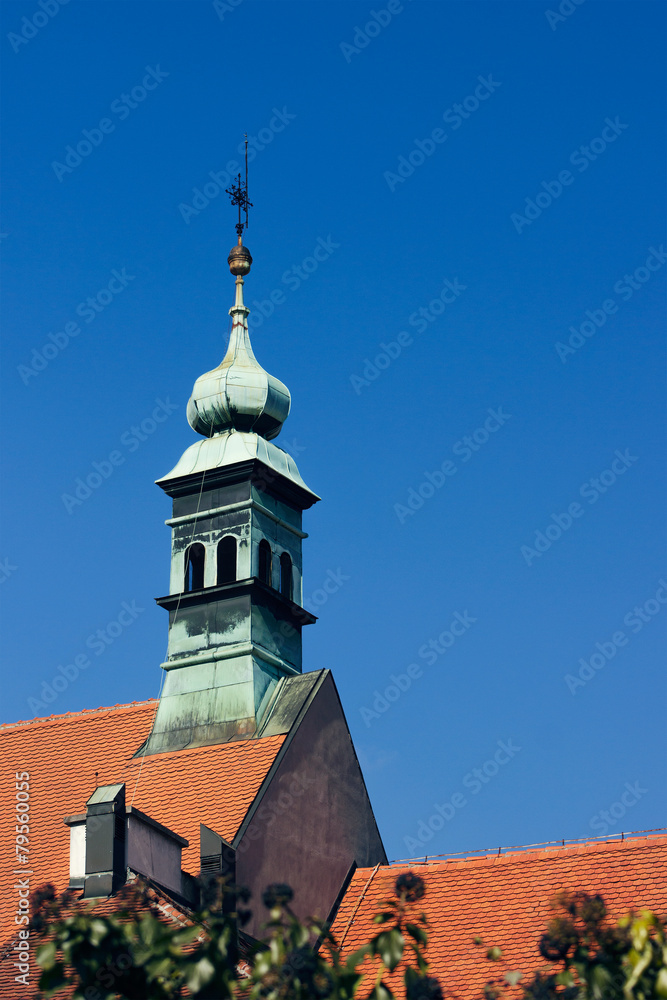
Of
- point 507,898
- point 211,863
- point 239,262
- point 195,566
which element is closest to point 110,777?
point 211,863

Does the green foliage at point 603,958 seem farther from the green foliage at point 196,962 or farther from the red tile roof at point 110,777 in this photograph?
the red tile roof at point 110,777

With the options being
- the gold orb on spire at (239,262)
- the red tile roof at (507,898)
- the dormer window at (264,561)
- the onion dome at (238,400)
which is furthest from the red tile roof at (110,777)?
the gold orb on spire at (239,262)

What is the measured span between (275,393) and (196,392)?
1.61 m

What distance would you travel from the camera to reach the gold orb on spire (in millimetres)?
30234

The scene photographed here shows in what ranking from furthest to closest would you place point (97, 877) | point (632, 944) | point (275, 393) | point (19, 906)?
point (275, 393)
point (19, 906)
point (97, 877)
point (632, 944)

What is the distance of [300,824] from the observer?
23141mm

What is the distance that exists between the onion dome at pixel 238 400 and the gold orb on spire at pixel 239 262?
7.90 ft

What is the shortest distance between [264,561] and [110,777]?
16.1 feet

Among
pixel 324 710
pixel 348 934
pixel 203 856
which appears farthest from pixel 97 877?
pixel 324 710

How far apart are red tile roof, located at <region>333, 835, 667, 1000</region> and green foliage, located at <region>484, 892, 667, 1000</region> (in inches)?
366

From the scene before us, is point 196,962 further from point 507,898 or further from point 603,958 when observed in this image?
point 507,898

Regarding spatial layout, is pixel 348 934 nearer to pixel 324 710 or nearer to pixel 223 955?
pixel 324 710

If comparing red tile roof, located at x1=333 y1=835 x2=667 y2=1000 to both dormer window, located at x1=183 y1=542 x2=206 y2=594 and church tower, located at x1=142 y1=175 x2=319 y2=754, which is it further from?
dormer window, located at x1=183 y1=542 x2=206 y2=594

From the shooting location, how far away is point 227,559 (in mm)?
26391
